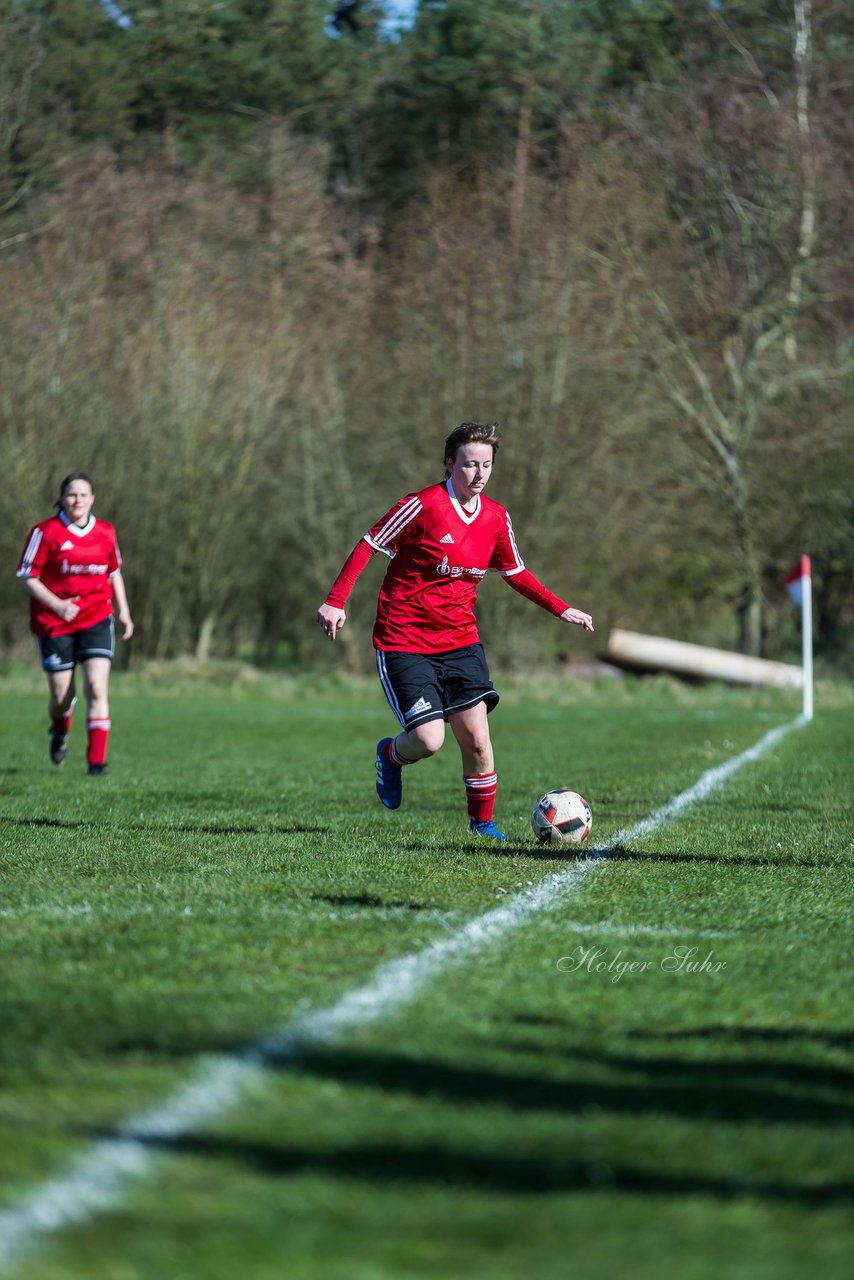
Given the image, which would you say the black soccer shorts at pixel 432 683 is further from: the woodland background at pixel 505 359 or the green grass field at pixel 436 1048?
the woodland background at pixel 505 359

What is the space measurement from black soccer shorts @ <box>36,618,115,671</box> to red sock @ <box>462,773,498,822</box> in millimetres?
3849

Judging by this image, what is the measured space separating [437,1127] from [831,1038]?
115cm

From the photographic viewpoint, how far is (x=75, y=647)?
10.3 metres

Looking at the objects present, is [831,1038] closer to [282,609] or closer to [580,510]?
[580,510]

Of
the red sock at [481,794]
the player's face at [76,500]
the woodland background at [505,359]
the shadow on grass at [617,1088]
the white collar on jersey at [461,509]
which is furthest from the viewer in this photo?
the woodland background at [505,359]

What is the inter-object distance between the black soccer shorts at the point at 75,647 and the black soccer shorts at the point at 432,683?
12.1 feet

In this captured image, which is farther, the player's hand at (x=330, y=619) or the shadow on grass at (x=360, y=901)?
the player's hand at (x=330, y=619)

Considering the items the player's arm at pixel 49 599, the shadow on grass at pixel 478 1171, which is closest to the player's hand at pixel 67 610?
the player's arm at pixel 49 599

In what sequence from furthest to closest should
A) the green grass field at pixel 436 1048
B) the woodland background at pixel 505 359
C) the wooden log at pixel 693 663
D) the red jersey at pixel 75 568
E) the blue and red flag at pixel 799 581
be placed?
the woodland background at pixel 505 359 → the wooden log at pixel 693 663 → the blue and red flag at pixel 799 581 → the red jersey at pixel 75 568 → the green grass field at pixel 436 1048

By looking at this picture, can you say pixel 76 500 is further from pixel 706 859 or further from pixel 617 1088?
pixel 617 1088

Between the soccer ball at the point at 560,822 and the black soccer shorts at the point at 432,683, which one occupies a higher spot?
the black soccer shorts at the point at 432,683

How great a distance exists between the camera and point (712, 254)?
2494cm

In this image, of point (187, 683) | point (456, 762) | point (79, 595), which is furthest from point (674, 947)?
point (187, 683)

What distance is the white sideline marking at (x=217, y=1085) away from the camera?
2.44 meters
